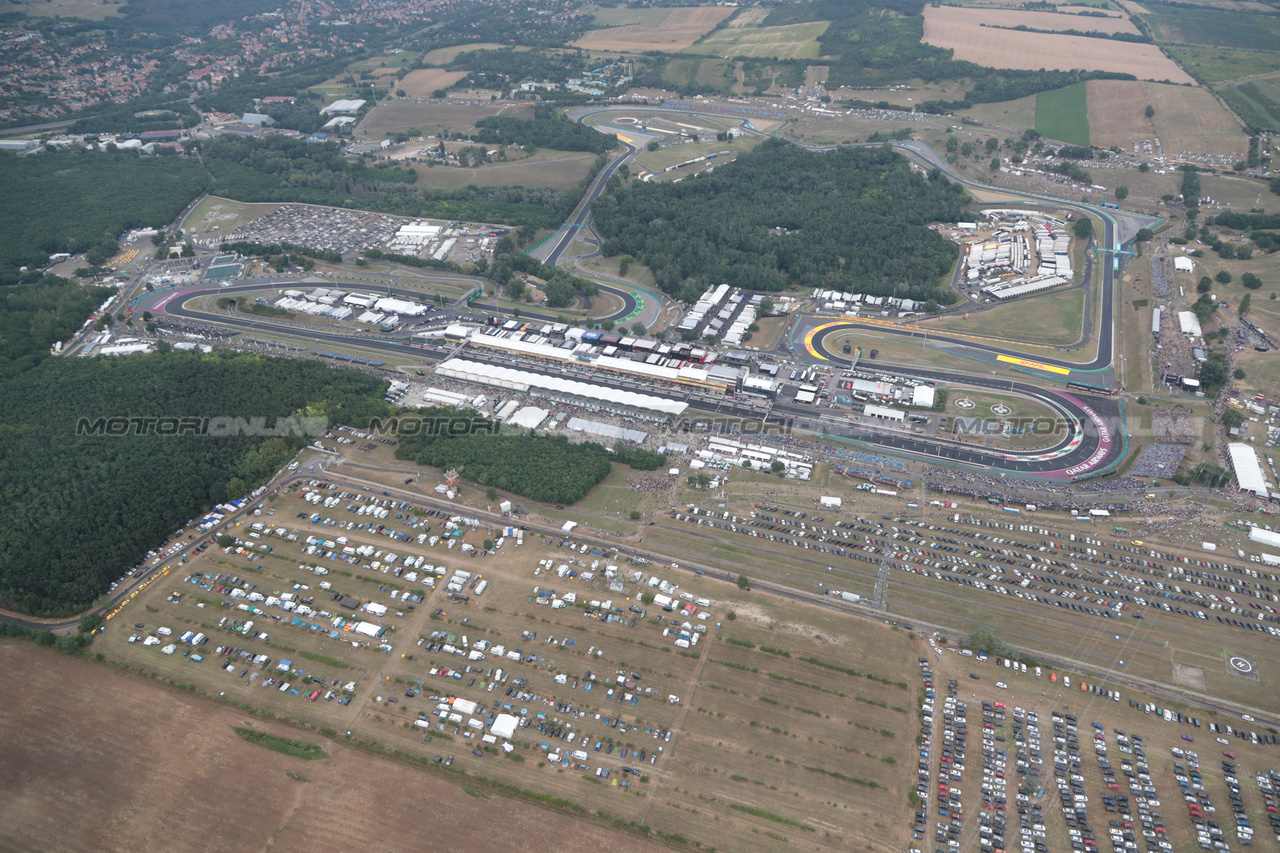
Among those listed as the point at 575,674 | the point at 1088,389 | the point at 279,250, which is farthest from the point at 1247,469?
the point at 279,250

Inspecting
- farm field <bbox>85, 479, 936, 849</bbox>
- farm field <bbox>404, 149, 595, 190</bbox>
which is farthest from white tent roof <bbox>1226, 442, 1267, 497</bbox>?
farm field <bbox>404, 149, 595, 190</bbox>

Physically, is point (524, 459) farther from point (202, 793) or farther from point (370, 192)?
point (370, 192)

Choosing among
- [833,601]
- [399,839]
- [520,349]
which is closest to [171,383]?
[520,349]

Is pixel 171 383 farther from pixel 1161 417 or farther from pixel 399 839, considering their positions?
pixel 1161 417

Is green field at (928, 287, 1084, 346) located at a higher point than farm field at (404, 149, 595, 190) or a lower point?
lower

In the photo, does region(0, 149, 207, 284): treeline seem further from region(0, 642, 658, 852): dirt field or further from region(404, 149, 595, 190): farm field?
region(0, 642, 658, 852): dirt field
